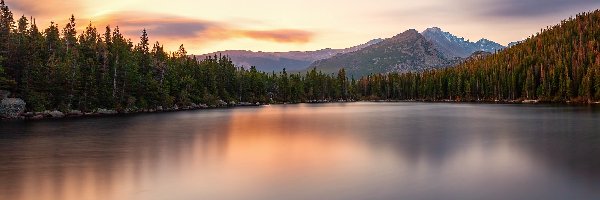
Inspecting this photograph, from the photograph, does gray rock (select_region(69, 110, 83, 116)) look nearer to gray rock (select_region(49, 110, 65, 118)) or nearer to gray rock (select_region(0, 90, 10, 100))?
gray rock (select_region(49, 110, 65, 118))

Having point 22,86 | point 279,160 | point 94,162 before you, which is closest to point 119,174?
point 94,162

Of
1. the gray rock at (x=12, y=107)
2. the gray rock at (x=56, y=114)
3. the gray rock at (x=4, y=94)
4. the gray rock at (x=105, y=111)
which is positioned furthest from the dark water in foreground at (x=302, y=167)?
the gray rock at (x=105, y=111)

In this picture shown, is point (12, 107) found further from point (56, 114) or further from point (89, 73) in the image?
point (89, 73)

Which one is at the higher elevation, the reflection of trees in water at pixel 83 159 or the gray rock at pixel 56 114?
the gray rock at pixel 56 114

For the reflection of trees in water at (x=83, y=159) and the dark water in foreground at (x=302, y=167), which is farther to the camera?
the reflection of trees in water at (x=83, y=159)

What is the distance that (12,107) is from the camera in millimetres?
81062

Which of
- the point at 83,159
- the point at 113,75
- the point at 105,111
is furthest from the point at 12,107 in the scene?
the point at 83,159

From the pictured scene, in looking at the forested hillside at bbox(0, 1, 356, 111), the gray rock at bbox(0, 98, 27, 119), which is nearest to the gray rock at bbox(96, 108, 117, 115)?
the forested hillside at bbox(0, 1, 356, 111)

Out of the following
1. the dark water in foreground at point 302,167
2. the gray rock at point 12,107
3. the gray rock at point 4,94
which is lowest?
the dark water in foreground at point 302,167

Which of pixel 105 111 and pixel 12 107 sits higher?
pixel 12 107

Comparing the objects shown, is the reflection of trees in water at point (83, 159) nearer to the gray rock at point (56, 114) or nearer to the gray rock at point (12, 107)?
the gray rock at point (12, 107)

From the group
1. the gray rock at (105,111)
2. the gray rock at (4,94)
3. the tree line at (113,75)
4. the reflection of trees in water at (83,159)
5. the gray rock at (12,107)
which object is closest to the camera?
the reflection of trees in water at (83,159)

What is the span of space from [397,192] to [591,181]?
11.1m

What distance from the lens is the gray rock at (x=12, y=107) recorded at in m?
79.9
